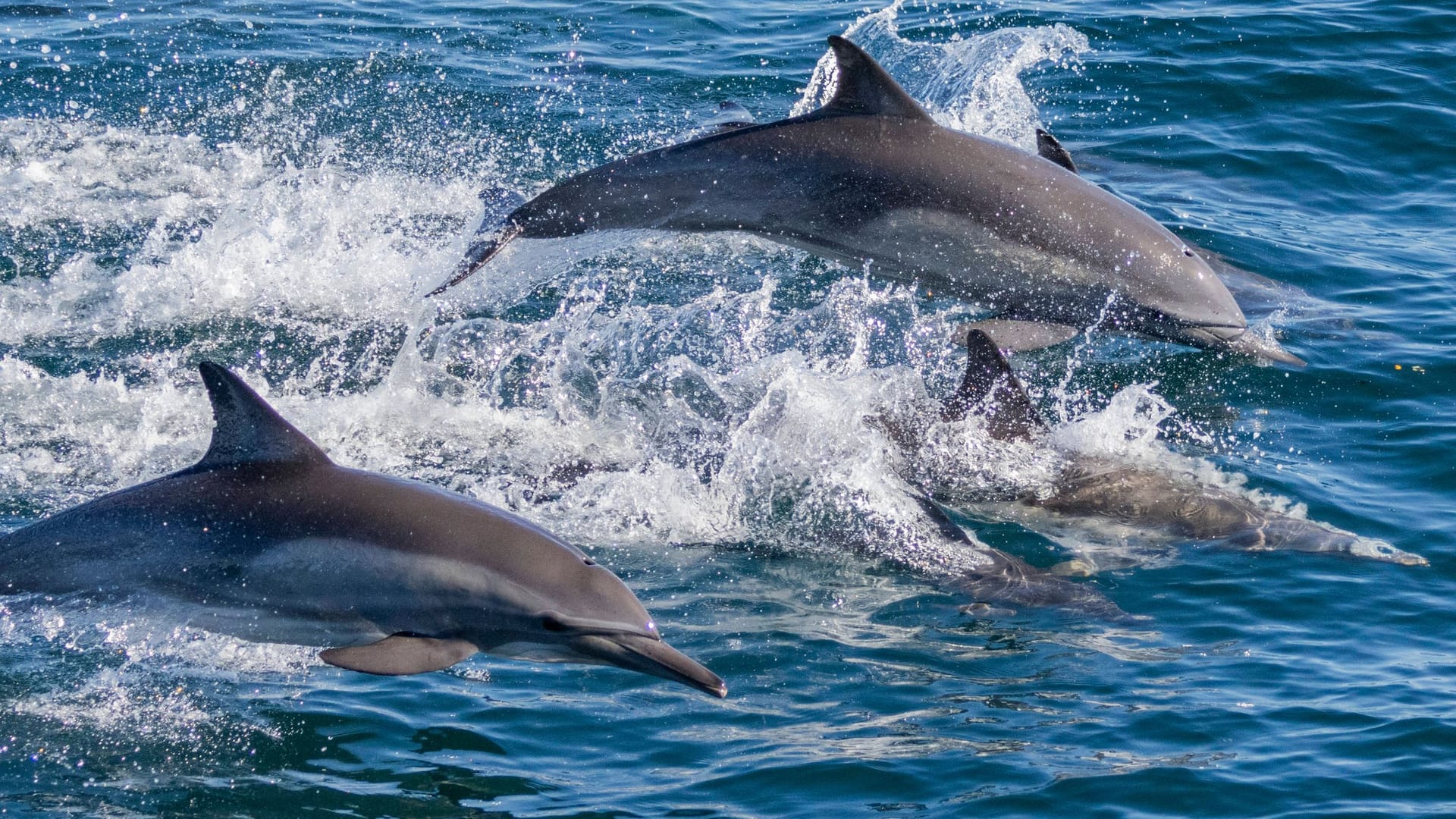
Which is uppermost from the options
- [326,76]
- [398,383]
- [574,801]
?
[326,76]

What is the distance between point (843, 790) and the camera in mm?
6535

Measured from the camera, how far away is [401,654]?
643 centimetres

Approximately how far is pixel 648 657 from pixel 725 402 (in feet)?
12.3

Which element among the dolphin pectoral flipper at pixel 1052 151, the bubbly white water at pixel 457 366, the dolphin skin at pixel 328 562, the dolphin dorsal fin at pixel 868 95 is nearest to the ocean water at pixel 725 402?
the bubbly white water at pixel 457 366

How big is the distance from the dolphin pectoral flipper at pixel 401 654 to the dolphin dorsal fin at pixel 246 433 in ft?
2.70

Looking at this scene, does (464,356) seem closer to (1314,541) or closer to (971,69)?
(1314,541)

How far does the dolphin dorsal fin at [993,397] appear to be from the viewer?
30.4ft

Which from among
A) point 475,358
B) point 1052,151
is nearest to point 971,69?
point 1052,151

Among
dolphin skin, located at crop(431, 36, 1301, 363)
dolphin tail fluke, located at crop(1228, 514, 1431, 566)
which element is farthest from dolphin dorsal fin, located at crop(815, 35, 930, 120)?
dolphin tail fluke, located at crop(1228, 514, 1431, 566)

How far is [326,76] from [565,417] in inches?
304

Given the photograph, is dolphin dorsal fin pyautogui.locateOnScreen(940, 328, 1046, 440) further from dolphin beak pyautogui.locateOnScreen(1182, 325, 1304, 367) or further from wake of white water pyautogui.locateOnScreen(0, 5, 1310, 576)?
dolphin beak pyautogui.locateOnScreen(1182, 325, 1304, 367)

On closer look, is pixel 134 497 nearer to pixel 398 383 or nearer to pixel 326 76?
pixel 398 383

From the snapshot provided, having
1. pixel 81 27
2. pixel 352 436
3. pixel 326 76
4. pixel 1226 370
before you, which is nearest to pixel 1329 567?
pixel 1226 370

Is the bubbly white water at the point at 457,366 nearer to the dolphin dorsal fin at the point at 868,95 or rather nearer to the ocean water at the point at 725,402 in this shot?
the ocean water at the point at 725,402
